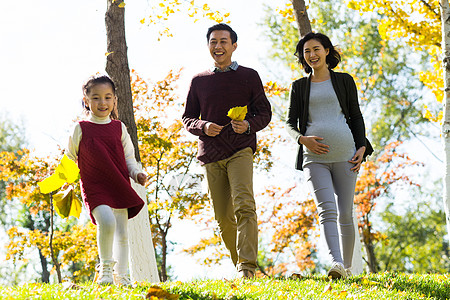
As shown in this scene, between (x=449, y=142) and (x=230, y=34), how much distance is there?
13.2ft

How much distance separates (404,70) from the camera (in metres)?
23.7

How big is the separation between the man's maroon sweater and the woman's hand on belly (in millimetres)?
411

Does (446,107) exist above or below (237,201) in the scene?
above

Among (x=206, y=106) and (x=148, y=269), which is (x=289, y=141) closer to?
(x=148, y=269)

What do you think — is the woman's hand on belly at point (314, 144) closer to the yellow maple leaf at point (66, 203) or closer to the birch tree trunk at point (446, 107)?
the yellow maple leaf at point (66, 203)

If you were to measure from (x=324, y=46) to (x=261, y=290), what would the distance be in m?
2.71

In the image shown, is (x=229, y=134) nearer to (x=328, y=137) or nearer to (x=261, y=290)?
(x=328, y=137)

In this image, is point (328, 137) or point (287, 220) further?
point (287, 220)

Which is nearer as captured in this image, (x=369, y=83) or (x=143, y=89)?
(x=143, y=89)

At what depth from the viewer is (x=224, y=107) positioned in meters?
5.09

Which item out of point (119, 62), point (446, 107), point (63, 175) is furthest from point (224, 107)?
point (446, 107)

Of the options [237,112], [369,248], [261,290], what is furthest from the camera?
[369,248]

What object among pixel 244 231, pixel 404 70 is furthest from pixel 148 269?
pixel 404 70

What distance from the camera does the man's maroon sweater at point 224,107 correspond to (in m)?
4.99
